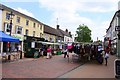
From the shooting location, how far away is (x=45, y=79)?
1182 cm

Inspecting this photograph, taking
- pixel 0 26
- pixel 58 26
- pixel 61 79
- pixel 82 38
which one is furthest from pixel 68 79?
pixel 58 26

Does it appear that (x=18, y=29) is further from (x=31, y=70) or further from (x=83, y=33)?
(x=83, y=33)

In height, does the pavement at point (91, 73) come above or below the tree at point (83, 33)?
below

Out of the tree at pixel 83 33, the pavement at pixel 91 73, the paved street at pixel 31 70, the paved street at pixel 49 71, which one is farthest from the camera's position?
the tree at pixel 83 33

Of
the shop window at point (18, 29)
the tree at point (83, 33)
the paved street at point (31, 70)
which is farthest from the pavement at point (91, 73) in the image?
the tree at point (83, 33)

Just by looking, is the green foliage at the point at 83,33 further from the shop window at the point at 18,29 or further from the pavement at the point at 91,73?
the pavement at the point at 91,73

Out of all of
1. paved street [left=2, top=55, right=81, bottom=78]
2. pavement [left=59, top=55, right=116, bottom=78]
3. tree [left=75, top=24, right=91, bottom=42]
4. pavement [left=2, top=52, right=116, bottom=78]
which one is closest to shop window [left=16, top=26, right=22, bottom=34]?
pavement [left=2, top=52, right=116, bottom=78]

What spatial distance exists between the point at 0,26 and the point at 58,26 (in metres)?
58.4

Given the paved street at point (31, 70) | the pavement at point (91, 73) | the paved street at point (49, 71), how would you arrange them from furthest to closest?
the pavement at point (91, 73) < the paved street at point (49, 71) < the paved street at point (31, 70)

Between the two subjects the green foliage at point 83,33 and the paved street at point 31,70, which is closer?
the paved street at point 31,70

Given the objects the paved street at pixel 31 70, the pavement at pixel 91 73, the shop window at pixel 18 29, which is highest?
the shop window at pixel 18 29

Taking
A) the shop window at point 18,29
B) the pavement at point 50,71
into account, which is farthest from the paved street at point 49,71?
the shop window at point 18,29

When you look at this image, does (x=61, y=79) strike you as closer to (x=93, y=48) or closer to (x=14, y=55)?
(x=14, y=55)

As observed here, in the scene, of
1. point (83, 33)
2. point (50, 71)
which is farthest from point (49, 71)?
point (83, 33)
